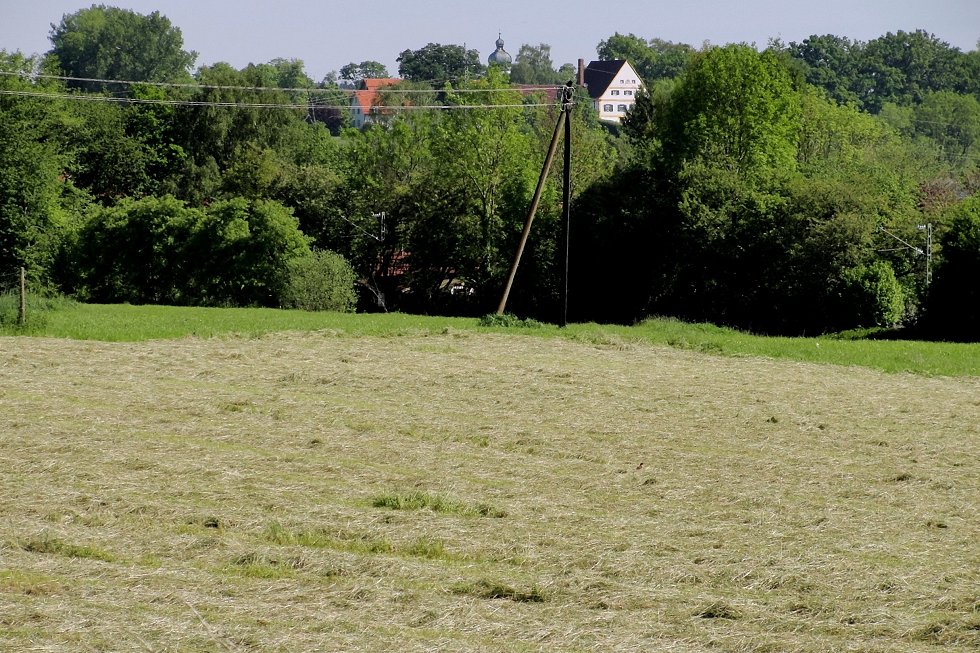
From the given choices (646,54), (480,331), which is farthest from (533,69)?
(480,331)

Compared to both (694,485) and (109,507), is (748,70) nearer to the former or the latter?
(694,485)

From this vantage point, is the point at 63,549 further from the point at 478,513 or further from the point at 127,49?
the point at 127,49

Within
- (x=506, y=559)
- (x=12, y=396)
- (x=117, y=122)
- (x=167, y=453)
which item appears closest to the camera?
(x=506, y=559)

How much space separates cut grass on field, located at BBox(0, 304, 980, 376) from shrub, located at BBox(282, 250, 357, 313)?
29.5 ft

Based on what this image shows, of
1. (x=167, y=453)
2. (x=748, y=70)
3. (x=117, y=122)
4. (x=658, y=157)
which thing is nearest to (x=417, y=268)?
(x=658, y=157)

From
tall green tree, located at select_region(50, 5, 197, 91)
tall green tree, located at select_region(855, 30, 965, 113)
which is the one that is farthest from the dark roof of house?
tall green tree, located at select_region(50, 5, 197, 91)

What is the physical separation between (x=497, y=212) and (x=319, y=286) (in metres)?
11.6

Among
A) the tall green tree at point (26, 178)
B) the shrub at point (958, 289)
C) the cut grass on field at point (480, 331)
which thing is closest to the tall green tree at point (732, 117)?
the shrub at point (958, 289)

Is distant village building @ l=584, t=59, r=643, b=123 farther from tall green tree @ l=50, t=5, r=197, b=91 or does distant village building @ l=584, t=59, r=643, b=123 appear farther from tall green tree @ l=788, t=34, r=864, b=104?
tall green tree @ l=50, t=5, r=197, b=91

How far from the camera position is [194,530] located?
9836mm

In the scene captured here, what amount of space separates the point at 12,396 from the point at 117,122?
49.4 metres

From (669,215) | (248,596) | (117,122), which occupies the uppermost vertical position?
(117,122)

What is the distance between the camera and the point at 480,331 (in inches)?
1116

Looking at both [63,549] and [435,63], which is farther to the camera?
[435,63]
